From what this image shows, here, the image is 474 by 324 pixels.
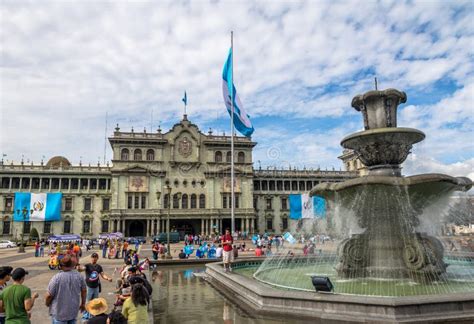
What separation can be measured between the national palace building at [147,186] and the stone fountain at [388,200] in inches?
1910

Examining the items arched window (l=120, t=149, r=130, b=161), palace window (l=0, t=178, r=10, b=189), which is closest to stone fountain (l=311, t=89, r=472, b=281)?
arched window (l=120, t=149, r=130, b=161)

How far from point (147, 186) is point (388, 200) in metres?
52.4

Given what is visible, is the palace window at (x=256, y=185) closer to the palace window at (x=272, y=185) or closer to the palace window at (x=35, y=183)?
the palace window at (x=272, y=185)

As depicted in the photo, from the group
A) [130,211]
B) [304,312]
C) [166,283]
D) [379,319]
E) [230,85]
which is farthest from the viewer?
[130,211]

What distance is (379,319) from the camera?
7188 millimetres

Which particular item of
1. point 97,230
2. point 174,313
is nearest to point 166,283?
point 174,313

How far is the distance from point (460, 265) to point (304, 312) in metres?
10.6

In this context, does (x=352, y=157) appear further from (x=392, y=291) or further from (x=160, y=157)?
(x=392, y=291)

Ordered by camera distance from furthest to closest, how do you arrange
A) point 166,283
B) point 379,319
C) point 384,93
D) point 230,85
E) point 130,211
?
1. point 130,211
2. point 230,85
3. point 166,283
4. point 384,93
5. point 379,319

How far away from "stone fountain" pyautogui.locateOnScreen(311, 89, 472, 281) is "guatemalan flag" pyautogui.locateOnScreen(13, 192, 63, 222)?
53976 millimetres

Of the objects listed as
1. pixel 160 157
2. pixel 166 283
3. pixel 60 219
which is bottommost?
pixel 166 283

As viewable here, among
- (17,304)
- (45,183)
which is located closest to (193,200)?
(45,183)

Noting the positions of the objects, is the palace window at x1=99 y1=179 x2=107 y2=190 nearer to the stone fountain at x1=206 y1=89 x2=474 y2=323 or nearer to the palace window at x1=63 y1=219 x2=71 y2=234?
the palace window at x1=63 y1=219 x2=71 y2=234

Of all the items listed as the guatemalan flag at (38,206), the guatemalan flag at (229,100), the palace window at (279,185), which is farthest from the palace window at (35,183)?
the guatemalan flag at (229,100)
